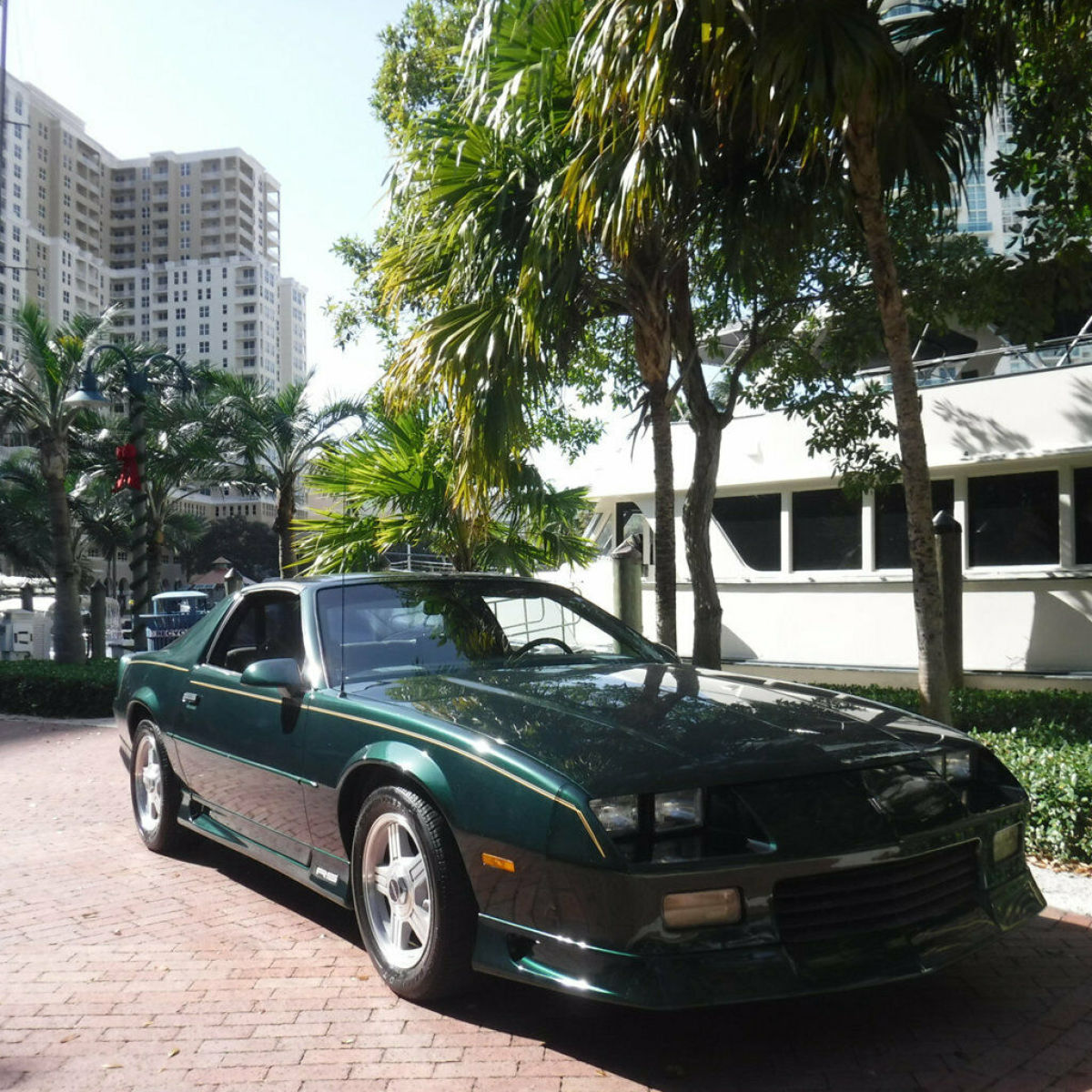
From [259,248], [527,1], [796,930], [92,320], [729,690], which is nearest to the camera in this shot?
[796,930]

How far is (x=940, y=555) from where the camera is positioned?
1095 cm

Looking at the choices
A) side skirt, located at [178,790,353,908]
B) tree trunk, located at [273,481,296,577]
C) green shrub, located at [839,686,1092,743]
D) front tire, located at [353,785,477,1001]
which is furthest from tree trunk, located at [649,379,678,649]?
tree trunk, located at [273,481,296,577]

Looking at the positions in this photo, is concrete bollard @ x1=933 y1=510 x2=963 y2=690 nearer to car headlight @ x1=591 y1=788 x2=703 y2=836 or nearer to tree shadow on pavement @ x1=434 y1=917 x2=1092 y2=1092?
tree shadow on pavement @ x1=434 y1=917 x2=1092 y2=1092

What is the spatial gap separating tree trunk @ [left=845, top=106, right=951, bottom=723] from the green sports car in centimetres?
230

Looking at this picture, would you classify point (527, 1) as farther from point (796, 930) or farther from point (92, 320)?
point (92, 320)

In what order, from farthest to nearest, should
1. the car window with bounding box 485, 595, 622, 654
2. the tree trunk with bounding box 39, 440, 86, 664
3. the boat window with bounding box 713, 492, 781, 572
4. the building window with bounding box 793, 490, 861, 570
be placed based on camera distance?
the tree trunk with bounding box 39, 440, 86, 664 < the boat window with bounding box 713, 492, 781, 572 < the building window with bounding box 793, 490, 861, 570 < the car window with bounding box 485, 595, 622, 654

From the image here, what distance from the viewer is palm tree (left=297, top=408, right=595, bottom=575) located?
9.95m

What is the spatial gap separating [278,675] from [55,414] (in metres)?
16.0

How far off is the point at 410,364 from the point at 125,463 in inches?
337

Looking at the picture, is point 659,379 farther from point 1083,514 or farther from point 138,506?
point 138,506

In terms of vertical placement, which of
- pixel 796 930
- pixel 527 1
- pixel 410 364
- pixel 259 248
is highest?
pixel 259 248

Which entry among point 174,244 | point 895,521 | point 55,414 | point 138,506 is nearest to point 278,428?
point 55,414

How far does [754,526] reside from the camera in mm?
15930

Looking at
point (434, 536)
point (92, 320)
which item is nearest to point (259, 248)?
point (92, 320)
